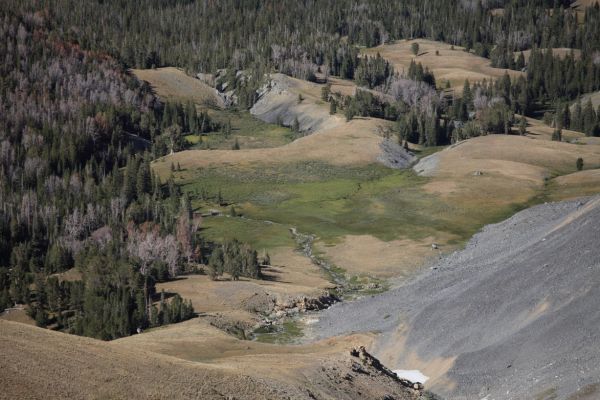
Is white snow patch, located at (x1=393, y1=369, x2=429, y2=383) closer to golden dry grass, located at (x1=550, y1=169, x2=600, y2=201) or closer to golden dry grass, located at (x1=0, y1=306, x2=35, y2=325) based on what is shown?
golden dry grass, located at (x1=0, y1=306, x2=35, y2=325)

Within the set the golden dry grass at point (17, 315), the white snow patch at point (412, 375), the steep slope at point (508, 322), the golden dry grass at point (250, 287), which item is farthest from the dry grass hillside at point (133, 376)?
the golden dry grass at point (17, 315)

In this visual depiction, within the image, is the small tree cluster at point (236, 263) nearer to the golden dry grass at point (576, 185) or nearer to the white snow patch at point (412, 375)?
the white snow patch at point (412, 375)

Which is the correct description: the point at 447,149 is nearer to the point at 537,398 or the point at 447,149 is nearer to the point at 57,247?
the point at 57,247

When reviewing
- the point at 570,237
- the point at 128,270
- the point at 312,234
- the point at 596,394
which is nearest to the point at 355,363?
the point at 596,394

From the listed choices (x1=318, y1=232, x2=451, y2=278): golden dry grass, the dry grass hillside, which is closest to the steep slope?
the dry grass hillside

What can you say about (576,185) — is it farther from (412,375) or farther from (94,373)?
(94,373)

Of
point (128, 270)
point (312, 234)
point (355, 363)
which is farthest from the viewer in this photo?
point (312, 234)
